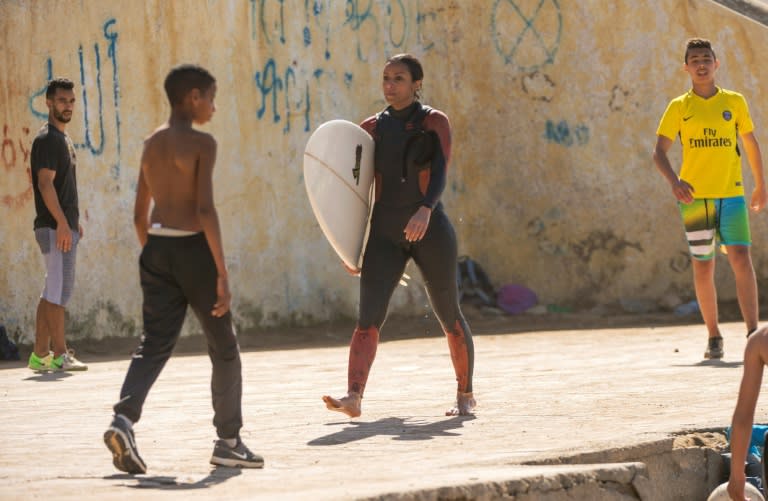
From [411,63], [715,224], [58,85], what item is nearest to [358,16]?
[58,85]

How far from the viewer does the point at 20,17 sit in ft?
39.8

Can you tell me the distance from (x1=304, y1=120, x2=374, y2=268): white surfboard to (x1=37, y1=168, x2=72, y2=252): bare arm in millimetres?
3130

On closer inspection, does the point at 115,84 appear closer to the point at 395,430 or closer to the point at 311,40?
the point at 311,40

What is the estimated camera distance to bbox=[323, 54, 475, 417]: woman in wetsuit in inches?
279

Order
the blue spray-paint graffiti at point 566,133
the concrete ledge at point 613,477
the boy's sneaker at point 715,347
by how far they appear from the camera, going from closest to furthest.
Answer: the concrete ledge at point 613,477, the boy's sneaker at point 715,347, the blue spray-paint graffiti at point 566,133

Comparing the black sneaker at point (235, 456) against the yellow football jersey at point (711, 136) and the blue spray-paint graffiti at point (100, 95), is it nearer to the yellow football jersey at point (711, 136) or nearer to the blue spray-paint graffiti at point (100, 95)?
the yellow football jersey at point (711, 136)

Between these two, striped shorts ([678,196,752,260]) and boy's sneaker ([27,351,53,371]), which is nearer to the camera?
striped shorts ([678,196,752,260])

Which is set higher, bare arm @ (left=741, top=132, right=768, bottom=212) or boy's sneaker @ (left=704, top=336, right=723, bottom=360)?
bare arm @ (left=741, top=132, right=768, bottom=212)

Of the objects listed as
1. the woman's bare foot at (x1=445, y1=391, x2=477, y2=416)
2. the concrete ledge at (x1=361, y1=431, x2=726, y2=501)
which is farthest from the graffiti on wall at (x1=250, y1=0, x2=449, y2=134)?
the concrete ledge at (x1=361, y1=431, x2=726, y2=501)

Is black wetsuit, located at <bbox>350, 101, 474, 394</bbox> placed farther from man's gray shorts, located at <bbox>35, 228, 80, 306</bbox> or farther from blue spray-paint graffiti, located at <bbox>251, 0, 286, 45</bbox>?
blue spray-paint graffiti, located at <bbox>251, 0, 286, 45</bbox>

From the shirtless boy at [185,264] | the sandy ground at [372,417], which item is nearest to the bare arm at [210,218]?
the shirtless boy at [185,264]

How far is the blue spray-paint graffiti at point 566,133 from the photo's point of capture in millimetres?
14406

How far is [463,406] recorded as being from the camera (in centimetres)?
711

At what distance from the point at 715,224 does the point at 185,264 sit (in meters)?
4.96
